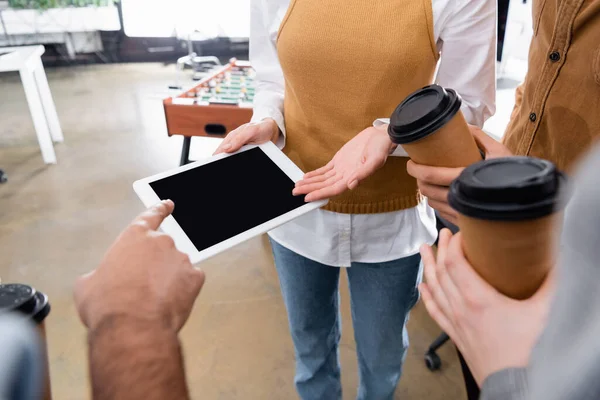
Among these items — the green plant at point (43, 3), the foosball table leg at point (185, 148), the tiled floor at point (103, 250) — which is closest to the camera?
the tiled floor at point (103, 250)

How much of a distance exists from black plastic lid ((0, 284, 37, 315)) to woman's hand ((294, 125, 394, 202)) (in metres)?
0.53

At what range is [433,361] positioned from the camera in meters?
1.79

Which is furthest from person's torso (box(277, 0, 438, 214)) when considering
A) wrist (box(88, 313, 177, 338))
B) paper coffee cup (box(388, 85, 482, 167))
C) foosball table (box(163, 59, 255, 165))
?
foosball table (box(163, 59, 255, 165))

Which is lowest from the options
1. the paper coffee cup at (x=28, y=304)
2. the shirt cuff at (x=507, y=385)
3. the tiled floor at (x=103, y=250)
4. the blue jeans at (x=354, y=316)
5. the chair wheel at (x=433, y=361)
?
the tiled floor at (x=103, y=250)

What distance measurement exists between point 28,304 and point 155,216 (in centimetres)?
22

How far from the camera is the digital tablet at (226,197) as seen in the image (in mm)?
895

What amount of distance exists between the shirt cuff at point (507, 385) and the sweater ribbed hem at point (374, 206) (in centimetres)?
63

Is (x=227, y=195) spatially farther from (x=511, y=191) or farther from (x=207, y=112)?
(x=207, y=112)

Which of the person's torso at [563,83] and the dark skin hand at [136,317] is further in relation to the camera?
the person's torso at [563,83]

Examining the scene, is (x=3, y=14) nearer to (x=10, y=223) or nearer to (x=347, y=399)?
(x=10, y=223)

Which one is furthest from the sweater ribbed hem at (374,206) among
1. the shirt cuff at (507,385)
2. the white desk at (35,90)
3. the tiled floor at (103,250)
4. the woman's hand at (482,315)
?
the white desk at (35,90)

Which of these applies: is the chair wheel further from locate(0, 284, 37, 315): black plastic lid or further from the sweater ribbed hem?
locate(0, 284, 37, 315): black plastic lid

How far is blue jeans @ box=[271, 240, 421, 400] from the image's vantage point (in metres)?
1.18

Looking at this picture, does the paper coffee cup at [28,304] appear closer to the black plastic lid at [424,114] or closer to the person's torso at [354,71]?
the black plastic lid at [424,114]
